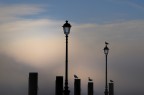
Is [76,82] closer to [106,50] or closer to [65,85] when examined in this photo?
[106,50]

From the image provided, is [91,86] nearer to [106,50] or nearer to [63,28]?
[106,50]

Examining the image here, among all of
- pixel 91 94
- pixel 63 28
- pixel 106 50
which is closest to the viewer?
pixel 63 28

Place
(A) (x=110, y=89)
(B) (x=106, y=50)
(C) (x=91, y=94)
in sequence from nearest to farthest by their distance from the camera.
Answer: (B) (x=106, y=50)
(C) (x=91, y=94)
(A) (x=110, y=89)

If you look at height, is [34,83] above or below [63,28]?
below

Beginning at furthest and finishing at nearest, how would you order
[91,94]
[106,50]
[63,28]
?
[91,94], [106,50], [63,28]

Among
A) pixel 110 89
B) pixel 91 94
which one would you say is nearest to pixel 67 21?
pixel 91 94

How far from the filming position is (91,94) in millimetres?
40656

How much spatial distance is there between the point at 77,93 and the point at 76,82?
108 centimetres

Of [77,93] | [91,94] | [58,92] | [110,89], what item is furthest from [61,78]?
[110,89]

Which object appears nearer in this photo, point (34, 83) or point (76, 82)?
point (34, 83)

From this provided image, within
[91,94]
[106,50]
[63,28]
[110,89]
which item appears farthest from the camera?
[110,89]

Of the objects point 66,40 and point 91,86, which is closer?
point 66,40

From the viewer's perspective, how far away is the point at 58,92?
28.0 m

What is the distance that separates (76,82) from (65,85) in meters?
11.6
